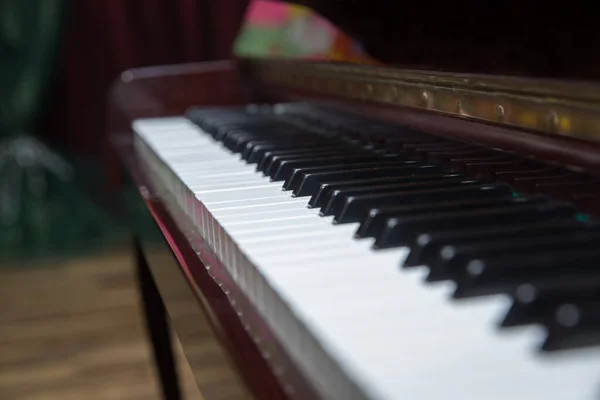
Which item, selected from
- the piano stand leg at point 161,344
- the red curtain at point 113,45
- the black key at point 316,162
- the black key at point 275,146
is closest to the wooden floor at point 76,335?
the piano stand leg at point 161,344

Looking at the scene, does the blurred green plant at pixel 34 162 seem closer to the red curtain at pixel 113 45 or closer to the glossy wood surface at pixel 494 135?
the red curtain at pixel 113 45

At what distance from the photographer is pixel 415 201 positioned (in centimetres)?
55

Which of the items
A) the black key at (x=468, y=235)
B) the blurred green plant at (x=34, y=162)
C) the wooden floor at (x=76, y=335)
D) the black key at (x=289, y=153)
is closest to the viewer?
the black key at (x=468, y=235)

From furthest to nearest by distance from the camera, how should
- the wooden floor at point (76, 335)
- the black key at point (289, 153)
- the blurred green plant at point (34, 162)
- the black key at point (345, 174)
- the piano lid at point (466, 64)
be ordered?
the blurred green plant at point (34, 162) < the wooden floor at point (76, 335) < the black key at point (289, 153) < the black key at point (345, 174) < the piano lid at point (466, 64)

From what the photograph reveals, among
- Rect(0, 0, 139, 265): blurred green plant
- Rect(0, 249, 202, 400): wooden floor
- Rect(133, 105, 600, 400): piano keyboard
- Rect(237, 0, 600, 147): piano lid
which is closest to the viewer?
Rect(133, 105, 600, 400): piano keyboard

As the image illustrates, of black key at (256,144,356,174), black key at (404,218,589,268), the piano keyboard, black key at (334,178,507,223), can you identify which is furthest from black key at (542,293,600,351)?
black key at (256,144,356,174)

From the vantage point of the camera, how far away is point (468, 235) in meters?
0.44

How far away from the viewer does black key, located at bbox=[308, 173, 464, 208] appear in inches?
23.9

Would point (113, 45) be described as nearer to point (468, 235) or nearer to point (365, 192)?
point (365, 192)

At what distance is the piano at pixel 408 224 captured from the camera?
312 mm

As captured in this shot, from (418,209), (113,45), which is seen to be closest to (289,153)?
(418,209)

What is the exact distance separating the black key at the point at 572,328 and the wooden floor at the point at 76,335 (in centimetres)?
148

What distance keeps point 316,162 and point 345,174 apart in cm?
8

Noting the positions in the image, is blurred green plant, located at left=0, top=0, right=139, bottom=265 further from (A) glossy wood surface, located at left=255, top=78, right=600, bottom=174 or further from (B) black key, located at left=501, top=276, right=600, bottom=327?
(B) black key, located at left=501, top=276, right=600, bottom=327
